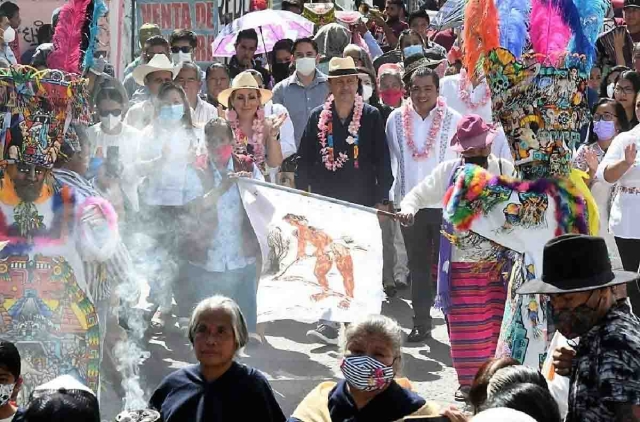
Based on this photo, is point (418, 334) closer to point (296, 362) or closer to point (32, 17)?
point (296, 362)

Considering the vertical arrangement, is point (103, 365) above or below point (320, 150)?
below

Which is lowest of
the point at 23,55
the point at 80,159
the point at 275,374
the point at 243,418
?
the point at 275,374

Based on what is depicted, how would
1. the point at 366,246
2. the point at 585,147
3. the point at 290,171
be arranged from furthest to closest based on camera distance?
1. the point at 290,171
2. the point at 585,147
3. the point at 366,246

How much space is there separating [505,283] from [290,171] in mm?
3174

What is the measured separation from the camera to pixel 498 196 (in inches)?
268

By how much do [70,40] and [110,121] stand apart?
2.28m

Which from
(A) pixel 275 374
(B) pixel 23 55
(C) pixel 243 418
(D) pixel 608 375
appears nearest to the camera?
(D) pixel 608 375

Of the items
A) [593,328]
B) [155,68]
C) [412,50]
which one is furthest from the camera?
[412,50]

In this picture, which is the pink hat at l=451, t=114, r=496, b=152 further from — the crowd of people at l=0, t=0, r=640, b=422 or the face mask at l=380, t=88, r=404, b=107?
the face mask at l=380, t=88, r=404, b=107

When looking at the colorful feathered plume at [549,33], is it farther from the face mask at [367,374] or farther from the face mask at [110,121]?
the face mask at [110,121]

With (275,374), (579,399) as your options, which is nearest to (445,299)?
(275,374)

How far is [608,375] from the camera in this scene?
4.03 m

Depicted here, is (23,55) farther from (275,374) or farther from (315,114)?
(275,374)

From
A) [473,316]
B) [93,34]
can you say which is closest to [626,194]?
[473,316]
